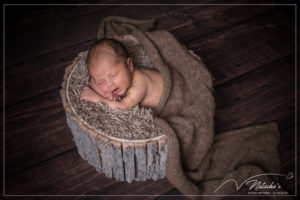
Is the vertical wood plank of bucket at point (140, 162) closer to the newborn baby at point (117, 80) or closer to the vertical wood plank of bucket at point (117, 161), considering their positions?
the vertical wood plank of bucket at point (117, 161)

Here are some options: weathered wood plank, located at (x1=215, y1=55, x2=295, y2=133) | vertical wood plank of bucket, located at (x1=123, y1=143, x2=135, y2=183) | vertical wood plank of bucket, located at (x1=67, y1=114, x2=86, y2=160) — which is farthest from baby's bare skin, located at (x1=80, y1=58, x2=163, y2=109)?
weathered wood plank, located at (x1=215, y1=55, x2=295, y2=133)

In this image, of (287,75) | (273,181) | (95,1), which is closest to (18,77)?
(95,1)

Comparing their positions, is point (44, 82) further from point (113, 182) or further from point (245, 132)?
point (245, 132)

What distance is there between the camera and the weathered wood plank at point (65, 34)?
225 centimetres

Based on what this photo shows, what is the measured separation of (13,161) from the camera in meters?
1.72

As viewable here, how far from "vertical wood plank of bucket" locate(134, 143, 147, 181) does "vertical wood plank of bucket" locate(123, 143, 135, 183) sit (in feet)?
0.06

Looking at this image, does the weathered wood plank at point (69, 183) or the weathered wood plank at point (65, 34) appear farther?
the weathered wood plank at point (65, 34)

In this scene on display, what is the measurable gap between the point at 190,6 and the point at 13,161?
185 cm

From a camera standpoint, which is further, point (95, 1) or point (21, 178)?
point (95, 1)

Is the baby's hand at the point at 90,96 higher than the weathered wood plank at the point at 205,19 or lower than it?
lower

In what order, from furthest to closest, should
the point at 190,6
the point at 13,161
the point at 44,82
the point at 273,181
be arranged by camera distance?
the point at 190,6 → the point at 44,82 → the point at 13,161 → the point at 273,181

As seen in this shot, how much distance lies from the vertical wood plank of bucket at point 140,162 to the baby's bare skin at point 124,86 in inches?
10.0

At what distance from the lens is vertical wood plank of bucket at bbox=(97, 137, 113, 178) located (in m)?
1.37

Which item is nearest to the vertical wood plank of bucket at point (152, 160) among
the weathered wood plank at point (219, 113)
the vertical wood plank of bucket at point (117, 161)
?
the vertical wood plank of bucket at point (117, 161)
